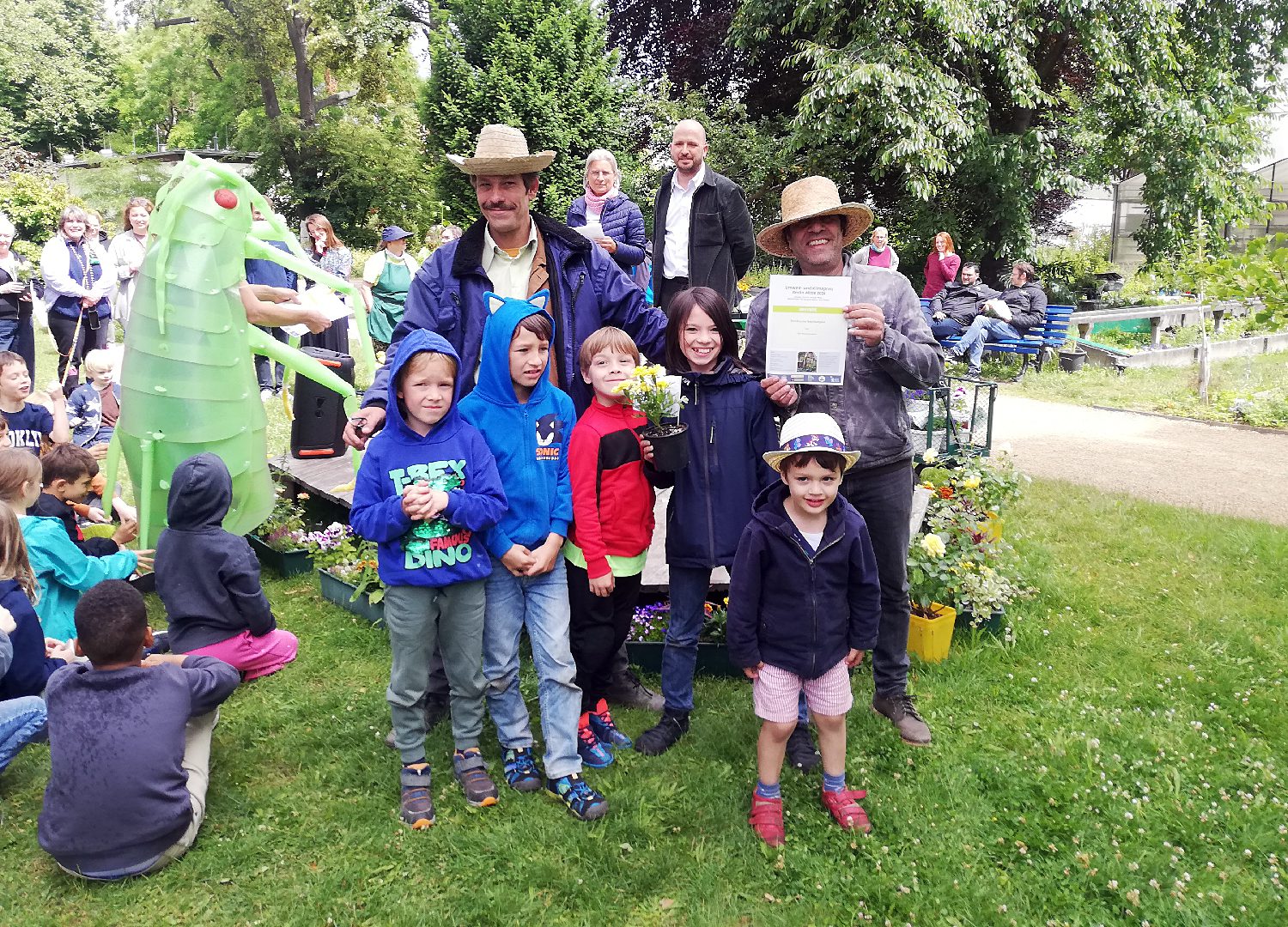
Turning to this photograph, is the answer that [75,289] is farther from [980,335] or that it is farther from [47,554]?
[980,335]

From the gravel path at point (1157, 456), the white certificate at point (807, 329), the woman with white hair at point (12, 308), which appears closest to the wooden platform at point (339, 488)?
the white certificate at point (807, 329)

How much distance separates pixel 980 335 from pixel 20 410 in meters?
12.4

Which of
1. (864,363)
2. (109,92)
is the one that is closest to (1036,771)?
(864,363)

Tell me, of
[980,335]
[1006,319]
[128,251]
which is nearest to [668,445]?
[128,251]

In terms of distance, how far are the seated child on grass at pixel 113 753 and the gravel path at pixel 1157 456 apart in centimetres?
723

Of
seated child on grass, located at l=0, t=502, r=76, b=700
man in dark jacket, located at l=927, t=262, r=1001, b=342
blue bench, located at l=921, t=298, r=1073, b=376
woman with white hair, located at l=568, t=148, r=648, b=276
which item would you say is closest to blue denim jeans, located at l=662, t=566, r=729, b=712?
seated child on grass, located at l=0, t=502, r=76, b=700

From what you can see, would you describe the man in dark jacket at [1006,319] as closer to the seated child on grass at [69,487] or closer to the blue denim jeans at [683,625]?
the blue denim jeans at [683,625]

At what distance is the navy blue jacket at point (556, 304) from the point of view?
3.67 meters

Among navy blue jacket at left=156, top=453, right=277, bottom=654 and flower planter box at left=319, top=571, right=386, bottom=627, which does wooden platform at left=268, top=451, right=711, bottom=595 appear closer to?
flower planter box at left=319, top=571, right=386, bottom=627

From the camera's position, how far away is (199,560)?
13.0 ft

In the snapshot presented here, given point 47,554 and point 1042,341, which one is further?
point 1042,341

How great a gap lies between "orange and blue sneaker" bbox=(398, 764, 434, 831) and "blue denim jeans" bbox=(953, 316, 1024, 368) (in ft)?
39.6

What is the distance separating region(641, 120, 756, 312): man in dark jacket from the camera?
20.0 feet

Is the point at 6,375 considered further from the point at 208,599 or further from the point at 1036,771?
the point at 1036,771
